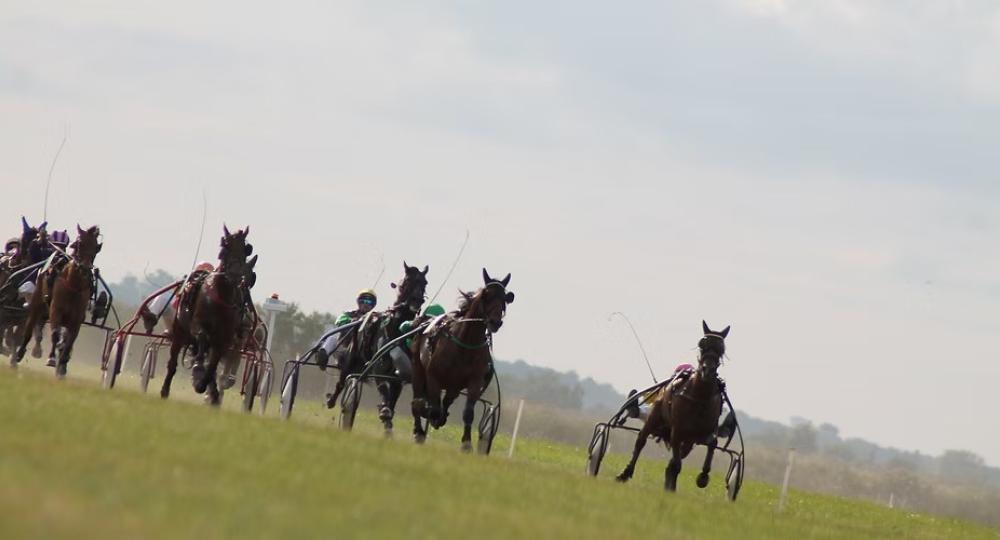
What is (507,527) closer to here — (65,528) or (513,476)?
(65,528)

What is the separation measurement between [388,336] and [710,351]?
4615mm

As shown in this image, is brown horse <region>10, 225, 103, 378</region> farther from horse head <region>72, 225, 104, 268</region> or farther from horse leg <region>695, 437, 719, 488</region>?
horse leg <region>695, 437, 719, 488</region>

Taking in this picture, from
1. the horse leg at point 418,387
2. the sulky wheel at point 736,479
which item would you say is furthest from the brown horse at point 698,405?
the horse leg at point 418,387

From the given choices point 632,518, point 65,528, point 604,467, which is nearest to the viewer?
point 65,528

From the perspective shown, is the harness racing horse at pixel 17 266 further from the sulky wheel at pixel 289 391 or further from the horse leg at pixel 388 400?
the horse leg at pixel 388 400

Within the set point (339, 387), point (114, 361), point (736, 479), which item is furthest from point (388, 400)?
point (736, 479)

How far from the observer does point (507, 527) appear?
425 inches

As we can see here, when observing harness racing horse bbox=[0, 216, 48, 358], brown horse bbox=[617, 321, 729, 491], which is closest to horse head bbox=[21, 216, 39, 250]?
harness racing horse bbox=[0, 216, 48, 358]

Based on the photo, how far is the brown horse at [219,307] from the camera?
20.3 meters

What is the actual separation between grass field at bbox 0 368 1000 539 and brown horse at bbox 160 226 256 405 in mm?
3088

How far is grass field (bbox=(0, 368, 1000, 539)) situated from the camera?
8898mm

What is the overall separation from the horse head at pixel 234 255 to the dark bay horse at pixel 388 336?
236 centimetres

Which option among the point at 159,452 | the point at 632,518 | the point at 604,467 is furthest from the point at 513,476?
the point at 604,467

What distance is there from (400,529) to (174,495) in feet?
4.16
